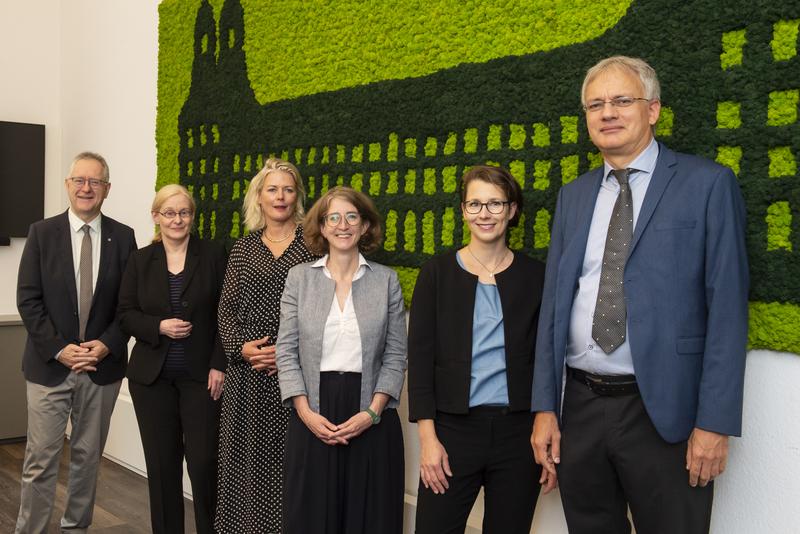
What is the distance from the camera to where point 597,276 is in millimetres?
1843

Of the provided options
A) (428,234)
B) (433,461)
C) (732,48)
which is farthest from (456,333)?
(732,48)

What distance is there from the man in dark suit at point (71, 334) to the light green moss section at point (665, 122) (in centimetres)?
217

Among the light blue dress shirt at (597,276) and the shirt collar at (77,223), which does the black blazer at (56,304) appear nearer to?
the shirt collar at (77,223)

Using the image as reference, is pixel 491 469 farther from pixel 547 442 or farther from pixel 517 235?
pixel 517 235

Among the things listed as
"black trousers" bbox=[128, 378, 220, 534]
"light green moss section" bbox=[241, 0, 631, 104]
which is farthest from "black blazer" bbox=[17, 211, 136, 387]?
"light green moss section" bbox=[241, 0, 631, 104]

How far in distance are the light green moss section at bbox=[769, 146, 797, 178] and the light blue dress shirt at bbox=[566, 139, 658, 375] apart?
0.27 m

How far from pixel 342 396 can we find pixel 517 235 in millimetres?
743

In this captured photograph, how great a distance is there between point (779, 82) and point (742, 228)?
378mm

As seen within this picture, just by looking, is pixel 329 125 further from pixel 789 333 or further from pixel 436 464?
pixel 789 333

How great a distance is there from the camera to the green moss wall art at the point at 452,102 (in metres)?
1.83

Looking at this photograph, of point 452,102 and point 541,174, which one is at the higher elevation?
point 452,102

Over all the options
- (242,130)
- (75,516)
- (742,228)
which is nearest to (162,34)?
(242,130)

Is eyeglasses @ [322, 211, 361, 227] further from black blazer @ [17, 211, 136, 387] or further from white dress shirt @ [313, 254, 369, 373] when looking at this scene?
black blazer @ [17, 211, 136, 387]

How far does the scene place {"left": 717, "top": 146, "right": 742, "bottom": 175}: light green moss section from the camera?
1884 mm
